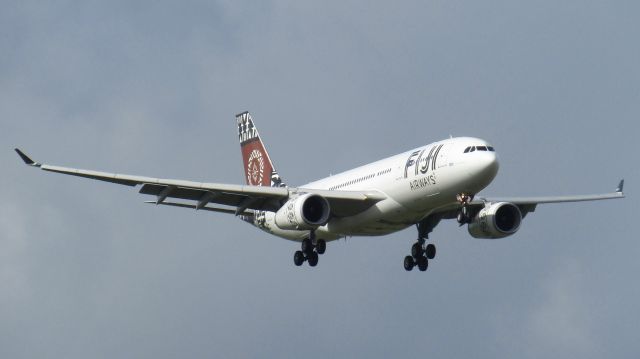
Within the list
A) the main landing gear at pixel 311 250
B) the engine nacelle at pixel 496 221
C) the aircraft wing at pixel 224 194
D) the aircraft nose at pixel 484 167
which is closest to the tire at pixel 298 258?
the main landing gear at pixel 311 250

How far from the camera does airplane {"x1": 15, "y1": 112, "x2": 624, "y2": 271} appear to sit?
5388 cm

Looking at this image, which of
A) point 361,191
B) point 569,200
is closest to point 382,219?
point 361,191

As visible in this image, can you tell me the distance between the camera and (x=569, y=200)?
209 feet

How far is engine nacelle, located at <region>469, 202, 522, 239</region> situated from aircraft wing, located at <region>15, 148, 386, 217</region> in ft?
15.2

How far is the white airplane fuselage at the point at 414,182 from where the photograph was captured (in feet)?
175

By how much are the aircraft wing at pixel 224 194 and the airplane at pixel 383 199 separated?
0.04 metres

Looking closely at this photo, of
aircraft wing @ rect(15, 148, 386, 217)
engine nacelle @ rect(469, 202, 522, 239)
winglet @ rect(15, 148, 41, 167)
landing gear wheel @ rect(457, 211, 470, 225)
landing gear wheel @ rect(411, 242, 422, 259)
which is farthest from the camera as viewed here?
landing gear wheel @ rect(411, 242, 422, 259)

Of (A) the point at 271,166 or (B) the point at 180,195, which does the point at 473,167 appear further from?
(A) the point at 271,166

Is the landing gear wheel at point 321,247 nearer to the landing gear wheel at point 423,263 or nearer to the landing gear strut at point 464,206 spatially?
the landing gear wheel at point 423,263

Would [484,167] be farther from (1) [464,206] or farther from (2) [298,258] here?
(2) [298,258]

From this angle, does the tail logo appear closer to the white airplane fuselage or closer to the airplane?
the airplane

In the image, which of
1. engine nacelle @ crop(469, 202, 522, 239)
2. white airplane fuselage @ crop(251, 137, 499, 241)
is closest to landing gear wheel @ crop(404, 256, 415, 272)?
white airplane fuselage @ crop(251, 137, 499, 241)

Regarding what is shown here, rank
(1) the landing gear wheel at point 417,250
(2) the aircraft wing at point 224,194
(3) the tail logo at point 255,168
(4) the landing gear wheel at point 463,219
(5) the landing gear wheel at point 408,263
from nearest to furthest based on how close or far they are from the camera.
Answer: (4) the landing gear wheel at point 463,219, (2) the aircraft wing at point 224,194, (1) the landing gear wheel at point 417,250, (5) the landing gear wheel at point 408,263, (3) the tail logo at point 255,168

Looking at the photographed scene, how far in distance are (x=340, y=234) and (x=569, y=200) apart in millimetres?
10863
